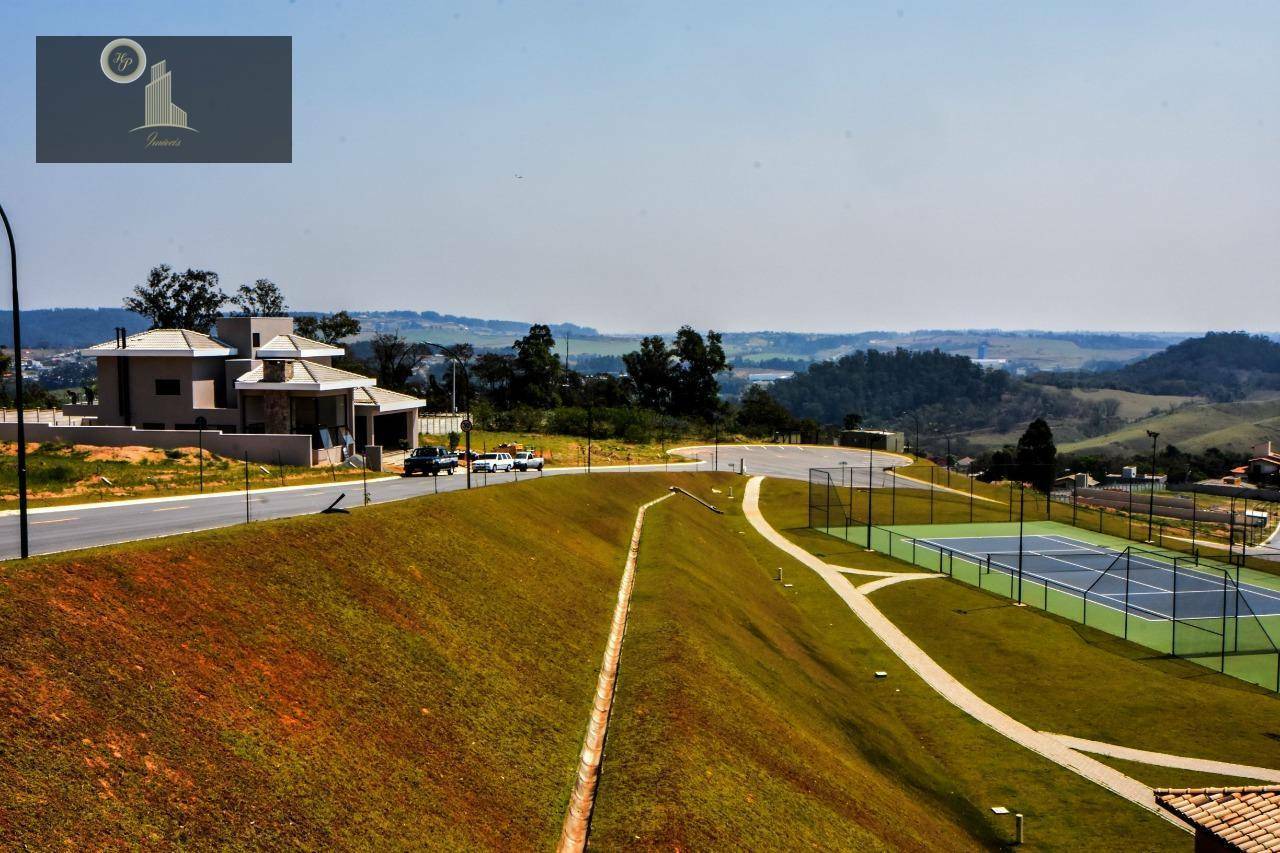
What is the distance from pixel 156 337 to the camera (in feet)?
209

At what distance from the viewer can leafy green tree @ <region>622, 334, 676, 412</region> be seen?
137 meters

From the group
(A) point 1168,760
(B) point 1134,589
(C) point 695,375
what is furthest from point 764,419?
(A) point 1168,760

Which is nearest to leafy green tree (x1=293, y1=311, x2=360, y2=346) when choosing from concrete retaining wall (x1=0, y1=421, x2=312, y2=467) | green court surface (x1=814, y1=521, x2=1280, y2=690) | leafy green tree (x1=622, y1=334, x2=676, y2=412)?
leafy green tree (x1=622, y1=334, x2=676, y2=412)

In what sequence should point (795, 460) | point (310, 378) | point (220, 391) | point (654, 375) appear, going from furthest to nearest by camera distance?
point (654, 375) < point (795, 460) < point (220, 391) < point (310, 378)

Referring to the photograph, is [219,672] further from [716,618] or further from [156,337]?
[156,337]

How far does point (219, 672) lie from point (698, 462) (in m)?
74.7

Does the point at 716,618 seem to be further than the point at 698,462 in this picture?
No

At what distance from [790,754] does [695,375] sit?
114 metres

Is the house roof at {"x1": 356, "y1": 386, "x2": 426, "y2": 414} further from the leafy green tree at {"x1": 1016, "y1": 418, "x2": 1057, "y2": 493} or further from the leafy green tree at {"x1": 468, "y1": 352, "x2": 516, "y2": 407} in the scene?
the leafy green tree at {"x1": 1016, "y1": 418, "x2": 1057, "y2": 493}

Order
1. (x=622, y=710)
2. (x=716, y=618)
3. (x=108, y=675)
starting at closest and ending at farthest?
(x=108, y=675) < (x=622, y=710) < (x=716, y=618)

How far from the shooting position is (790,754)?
23812 millimetres

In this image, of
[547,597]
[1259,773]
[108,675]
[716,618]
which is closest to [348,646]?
[108,675]

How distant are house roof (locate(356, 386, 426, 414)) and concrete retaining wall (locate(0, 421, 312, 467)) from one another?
10.9 metres

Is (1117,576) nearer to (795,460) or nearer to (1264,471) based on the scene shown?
(795,460)
